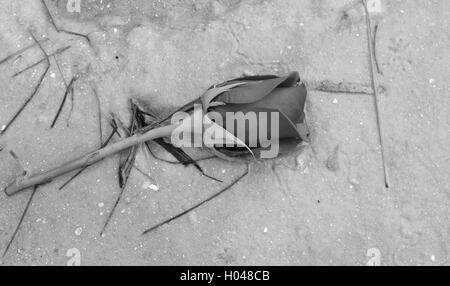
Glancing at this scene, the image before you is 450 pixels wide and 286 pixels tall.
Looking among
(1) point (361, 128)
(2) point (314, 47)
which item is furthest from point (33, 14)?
(1) point (361, 128)

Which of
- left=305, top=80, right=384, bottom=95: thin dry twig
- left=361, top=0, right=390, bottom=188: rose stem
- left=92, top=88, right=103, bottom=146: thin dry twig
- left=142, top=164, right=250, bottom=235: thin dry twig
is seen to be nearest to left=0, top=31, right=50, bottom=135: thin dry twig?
left=92, top=88, right=103, bottom=146: thin dry twig

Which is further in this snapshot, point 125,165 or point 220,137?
point 125,165

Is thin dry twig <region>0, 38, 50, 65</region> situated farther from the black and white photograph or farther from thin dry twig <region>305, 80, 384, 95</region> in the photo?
thin dry twig <region>305, 80, 384, 95</region>

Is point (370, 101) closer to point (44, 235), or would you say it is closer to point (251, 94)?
point (251, 94)

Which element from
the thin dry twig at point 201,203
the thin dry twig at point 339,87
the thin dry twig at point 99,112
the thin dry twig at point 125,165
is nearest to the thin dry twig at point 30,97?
the thin dry twig at point 99,112

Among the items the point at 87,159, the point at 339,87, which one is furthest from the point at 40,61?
the point at 339,87

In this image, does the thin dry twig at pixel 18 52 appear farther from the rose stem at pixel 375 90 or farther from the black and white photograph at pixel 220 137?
the rose stem at pixel 375 90

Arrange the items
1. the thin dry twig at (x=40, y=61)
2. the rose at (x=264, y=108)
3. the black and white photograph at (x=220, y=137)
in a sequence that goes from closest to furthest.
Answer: the rose at (x=264, y=108), the black and white photograph at (x=220, y=137), the thin dry twig at (x=40, y=61)

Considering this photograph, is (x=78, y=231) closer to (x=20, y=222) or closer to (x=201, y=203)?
(x=20, y=222)
